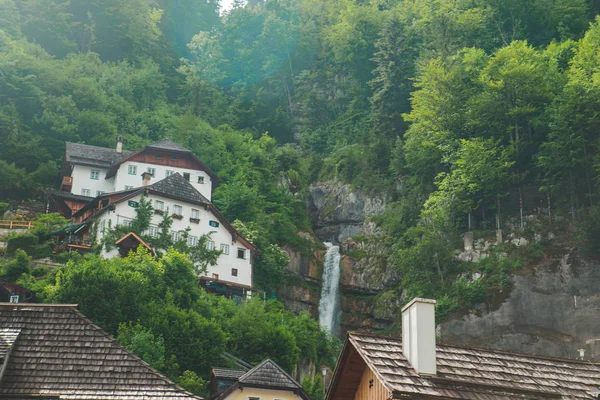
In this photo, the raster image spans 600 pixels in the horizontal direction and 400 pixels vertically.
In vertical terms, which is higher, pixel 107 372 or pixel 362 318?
pixel 362 318

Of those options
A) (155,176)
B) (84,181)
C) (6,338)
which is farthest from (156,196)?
(6,338)

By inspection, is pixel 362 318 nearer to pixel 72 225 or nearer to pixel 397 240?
pixel 397 240

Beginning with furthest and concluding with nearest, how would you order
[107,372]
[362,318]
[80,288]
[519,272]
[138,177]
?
[138,177] → [362,318] → [519,272] → [80,288] → [107,372]

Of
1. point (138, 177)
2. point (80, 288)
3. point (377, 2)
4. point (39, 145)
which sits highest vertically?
point (377, 2)

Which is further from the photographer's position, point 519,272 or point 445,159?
point 445,159

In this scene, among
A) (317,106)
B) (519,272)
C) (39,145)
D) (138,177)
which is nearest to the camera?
(519,272)

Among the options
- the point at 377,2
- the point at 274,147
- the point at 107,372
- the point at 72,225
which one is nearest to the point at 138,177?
the point at 72,225

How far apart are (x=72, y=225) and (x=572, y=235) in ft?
120

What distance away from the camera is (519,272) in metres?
61.5

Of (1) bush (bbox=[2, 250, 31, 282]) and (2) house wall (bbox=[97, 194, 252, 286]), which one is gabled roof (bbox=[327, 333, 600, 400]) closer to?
(1) bush (bbox=[2, 250, 31, 282])

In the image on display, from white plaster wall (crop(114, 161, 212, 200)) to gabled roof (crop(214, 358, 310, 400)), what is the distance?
35.4 meters

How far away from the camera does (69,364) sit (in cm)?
1964

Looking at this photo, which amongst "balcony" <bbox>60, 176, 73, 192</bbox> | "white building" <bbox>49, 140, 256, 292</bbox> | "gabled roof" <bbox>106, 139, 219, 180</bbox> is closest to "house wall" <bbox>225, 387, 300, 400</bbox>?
"white building" <bbox>49, 140, 256, 292</bbox>

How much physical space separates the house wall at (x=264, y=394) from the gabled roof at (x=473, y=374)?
2027cm
